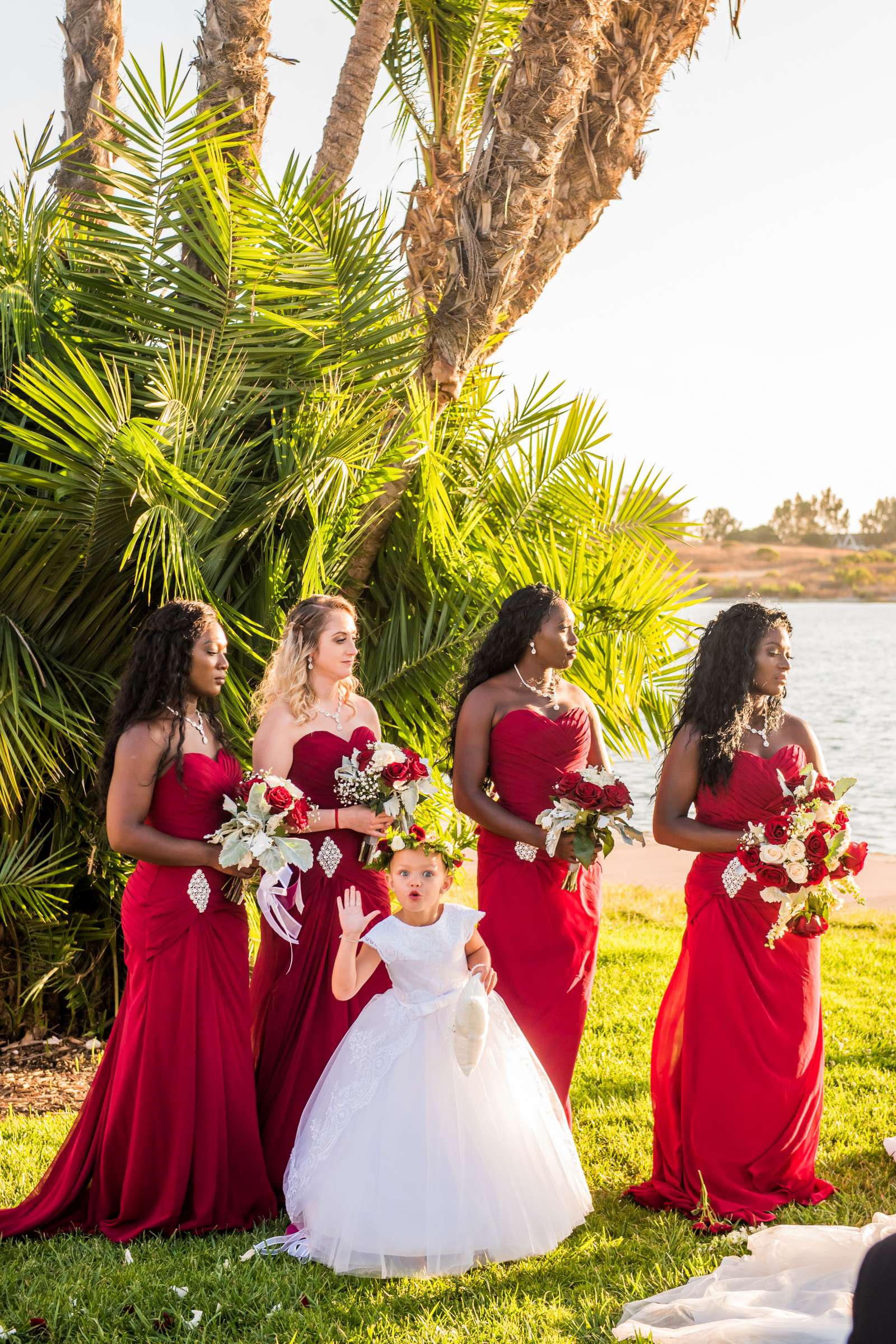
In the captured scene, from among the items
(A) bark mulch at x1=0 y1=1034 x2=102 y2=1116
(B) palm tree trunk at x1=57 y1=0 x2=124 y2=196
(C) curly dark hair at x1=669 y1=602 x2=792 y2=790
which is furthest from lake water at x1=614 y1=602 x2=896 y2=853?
(B) palm tree trunk at x1=57 y1=0 x2=124 y2=196

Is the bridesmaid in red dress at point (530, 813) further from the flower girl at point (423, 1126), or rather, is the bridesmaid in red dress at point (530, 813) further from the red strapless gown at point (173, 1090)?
the red strapless gown at point (173, 1090)

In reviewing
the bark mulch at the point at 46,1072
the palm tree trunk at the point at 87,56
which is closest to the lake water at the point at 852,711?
the bark mulch at the point at 46,1072

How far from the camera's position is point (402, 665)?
23.5 ft

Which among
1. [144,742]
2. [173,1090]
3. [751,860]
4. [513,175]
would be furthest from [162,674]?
[513,175]

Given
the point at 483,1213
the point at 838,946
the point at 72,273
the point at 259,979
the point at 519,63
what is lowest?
the point at 838,946

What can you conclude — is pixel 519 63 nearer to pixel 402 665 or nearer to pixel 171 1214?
pixel 402 665

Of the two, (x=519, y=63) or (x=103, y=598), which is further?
(x=519, y=63)

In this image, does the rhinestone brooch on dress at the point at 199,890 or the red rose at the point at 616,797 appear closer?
the rhinestone brooch on dress at the point at 199,890

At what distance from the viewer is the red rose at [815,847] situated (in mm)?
4660

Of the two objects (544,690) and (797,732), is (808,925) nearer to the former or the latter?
(797,732)

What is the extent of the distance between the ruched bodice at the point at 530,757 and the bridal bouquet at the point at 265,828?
1.08 meters

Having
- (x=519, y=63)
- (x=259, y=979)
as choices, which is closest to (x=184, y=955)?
(x=259, y=979)

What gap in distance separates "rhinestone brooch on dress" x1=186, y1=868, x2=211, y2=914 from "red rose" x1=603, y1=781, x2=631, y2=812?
1633 mm

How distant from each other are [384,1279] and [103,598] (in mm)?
3792
